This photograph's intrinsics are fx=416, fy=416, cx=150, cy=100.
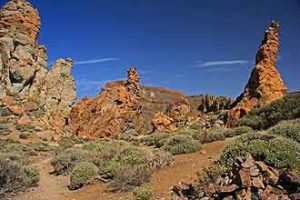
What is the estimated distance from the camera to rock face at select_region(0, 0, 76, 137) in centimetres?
4472

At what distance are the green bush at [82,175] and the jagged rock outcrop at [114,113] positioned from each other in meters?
23.2

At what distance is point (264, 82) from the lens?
26.7m

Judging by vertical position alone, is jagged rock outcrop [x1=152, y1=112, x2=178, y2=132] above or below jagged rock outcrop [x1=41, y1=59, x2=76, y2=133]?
below

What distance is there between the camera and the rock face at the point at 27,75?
4472 cm

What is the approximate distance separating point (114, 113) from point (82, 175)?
25.1 m

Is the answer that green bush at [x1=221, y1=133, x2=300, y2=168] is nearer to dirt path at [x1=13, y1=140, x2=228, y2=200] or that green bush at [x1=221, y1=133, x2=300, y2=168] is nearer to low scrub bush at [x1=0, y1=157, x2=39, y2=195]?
dirt path at [x1=13, y1=140, x2=228, y2=200]

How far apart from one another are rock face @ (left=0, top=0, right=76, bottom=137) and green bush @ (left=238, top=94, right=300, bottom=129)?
27.6 metres

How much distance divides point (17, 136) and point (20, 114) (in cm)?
585

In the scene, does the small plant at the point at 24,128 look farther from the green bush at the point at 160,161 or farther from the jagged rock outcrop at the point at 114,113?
the green bush at the point at 160,161

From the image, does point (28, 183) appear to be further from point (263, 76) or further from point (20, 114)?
point (20, 114)

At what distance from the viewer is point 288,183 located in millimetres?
7953

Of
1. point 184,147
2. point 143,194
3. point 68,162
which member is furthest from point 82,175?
point 143,194

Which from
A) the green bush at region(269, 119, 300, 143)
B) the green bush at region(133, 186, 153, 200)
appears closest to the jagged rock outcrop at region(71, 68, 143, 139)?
the green bush at region(269, 119, 300, 143)

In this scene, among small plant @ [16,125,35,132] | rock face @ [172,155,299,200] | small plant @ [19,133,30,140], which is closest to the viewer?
rock face @ [172,155,299,200]
